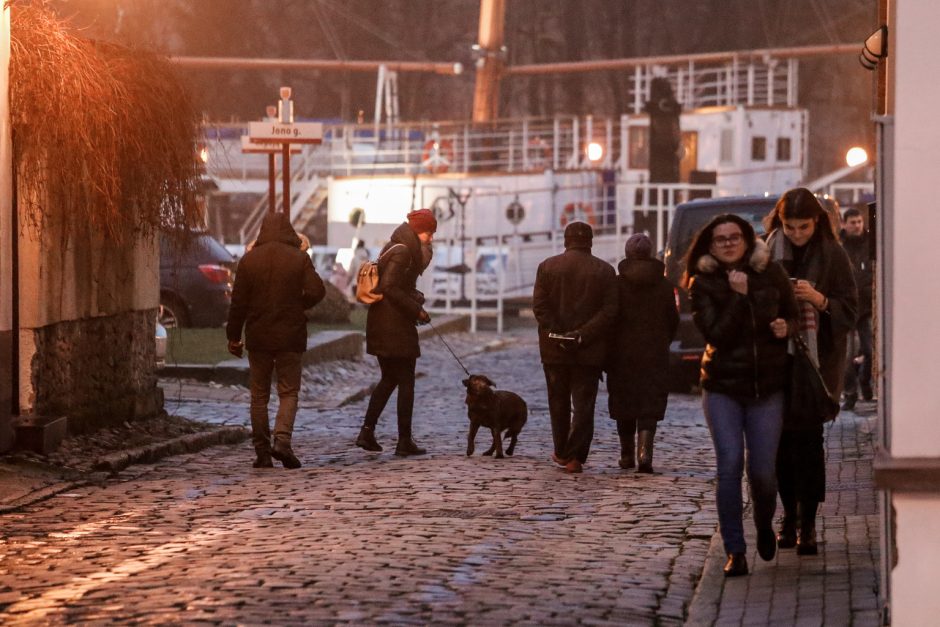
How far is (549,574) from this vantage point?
751 cm

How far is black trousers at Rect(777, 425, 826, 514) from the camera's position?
25.9ft

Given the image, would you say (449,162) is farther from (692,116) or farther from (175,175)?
(175,175)

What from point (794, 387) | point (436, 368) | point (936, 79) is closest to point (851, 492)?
point (794, 387)

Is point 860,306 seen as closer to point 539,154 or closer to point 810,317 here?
point 810,317

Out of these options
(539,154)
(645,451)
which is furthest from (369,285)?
(539,154)

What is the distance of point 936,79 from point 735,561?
8.59ft

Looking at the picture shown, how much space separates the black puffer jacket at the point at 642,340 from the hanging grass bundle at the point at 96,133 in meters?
3.27

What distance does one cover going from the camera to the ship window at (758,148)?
40875mm

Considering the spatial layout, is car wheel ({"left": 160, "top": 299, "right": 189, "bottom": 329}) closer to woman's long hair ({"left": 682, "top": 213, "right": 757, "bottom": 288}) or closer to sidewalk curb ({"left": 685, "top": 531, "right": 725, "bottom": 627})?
sidewalk curb ({"left": 685, "top": 531, "right": 725, "bottom": 627})

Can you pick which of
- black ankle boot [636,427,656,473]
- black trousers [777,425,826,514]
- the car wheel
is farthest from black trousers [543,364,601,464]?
the car wheel

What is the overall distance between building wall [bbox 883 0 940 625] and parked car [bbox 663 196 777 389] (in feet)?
34.4

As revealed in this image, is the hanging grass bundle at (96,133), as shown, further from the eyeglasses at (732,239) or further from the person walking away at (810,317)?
the eyeglasses at (732,239)

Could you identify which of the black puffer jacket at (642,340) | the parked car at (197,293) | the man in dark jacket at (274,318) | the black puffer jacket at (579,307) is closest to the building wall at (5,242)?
the man in dark jacket at (274,318)

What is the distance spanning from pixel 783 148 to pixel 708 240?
114ft
